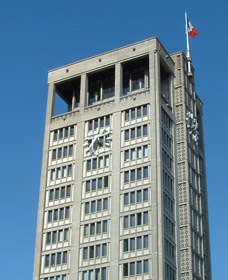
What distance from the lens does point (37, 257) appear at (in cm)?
10319

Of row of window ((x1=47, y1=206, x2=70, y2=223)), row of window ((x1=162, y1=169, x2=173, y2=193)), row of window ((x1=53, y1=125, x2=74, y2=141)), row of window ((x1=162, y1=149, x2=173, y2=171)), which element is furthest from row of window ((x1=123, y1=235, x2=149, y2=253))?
row of window ((x1=53, y1=125, x2=74, y2=141))

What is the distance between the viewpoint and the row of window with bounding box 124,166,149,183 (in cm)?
10075

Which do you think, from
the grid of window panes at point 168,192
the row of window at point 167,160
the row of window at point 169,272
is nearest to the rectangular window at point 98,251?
the grid of window panes at point 168,192

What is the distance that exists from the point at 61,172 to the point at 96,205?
10.9 meters

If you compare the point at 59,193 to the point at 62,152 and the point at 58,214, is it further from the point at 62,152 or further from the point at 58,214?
the point at 62,152

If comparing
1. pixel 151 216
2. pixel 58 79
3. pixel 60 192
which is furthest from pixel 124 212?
pixel 58 79

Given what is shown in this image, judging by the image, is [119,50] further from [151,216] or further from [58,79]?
[151,216]

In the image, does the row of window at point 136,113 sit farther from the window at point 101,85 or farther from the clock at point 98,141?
the window at point 101,85

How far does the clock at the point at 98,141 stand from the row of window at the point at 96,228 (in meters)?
13.0

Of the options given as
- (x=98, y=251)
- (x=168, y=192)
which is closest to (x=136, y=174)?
(x=168, y=192)

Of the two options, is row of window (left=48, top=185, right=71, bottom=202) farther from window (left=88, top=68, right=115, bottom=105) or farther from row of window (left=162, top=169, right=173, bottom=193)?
window (left=88, top=68, right=115, bottom=105)

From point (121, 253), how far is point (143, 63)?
123 ft

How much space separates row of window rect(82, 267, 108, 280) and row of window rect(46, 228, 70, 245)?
25.2 ft

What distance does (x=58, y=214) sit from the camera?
105812 millimetres
